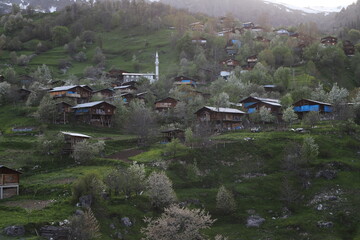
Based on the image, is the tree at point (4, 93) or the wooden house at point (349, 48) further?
the wooden house at point (349, 48)

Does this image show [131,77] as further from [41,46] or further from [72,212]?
[72,212]

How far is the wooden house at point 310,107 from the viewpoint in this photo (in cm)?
9475

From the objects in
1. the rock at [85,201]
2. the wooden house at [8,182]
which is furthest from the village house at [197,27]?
Answer: the rock at [85,201]

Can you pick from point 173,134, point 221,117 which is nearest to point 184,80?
point 221,117

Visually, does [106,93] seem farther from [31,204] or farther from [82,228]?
[82,228]

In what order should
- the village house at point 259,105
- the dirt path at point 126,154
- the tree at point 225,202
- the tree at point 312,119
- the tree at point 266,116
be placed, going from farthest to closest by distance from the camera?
the village house at point 259,105 → the tree at point 266,116 → the tree at point 312,119 → the dirt path at point 126,154 → the tree at point 225,202

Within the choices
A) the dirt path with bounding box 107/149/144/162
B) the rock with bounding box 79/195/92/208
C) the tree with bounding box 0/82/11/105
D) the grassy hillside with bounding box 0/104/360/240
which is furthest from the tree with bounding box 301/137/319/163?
the tree with bounding box 0/82/11/105


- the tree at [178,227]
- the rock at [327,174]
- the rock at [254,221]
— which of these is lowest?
the rock at [254,221]

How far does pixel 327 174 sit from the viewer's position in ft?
213

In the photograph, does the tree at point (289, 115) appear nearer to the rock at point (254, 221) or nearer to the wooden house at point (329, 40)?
the rock at point (254, 221)

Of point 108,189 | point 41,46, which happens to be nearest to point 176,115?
point 108,189

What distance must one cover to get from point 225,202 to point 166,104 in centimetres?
5233

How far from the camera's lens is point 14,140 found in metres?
73.4

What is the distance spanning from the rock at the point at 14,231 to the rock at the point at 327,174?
145ft
